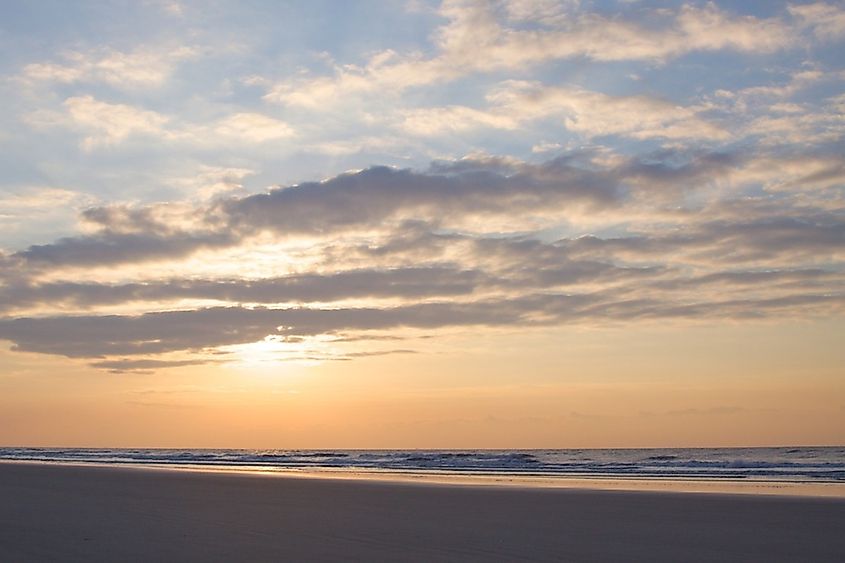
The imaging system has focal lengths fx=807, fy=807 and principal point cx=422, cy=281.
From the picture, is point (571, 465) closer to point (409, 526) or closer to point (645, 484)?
point (645, 484)

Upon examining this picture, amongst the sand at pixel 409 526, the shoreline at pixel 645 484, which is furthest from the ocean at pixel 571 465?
the sand at pixel 409 526

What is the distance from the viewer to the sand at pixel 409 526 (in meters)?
11.6

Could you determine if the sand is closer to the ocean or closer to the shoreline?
the shoreline

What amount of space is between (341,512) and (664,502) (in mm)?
8503

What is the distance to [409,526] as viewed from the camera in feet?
48.5

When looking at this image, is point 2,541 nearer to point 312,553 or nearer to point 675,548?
point 312,553

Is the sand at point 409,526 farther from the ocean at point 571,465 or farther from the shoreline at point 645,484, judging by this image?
the ocean at point 571,465

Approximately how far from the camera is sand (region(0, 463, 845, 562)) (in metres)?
11.6

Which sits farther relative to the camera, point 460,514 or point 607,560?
point 460,514

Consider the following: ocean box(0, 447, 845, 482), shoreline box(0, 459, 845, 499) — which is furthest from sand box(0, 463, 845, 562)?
ocean box(0, 447, 845, 482)

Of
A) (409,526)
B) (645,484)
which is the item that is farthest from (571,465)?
(409,526)

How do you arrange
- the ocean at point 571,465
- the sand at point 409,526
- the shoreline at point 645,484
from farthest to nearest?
the ocean at point 571,465
the shoreline at point 645,484
the sand at point 409,526

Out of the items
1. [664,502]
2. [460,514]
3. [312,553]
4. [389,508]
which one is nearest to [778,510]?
[664,502]

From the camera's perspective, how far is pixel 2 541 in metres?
12.2
